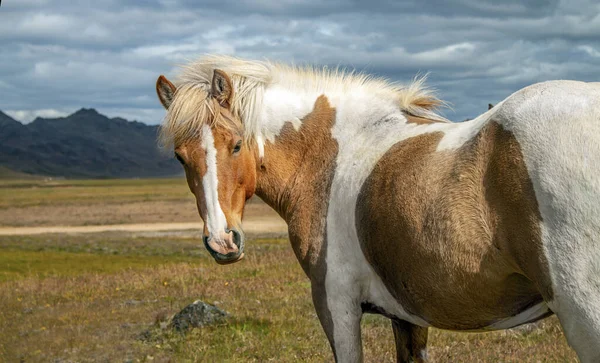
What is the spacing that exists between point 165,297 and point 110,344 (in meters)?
4.47

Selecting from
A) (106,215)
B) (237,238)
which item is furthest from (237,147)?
(106,215)

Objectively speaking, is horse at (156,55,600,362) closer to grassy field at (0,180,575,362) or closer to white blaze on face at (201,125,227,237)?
white blaze on face at (201,125,227,237)

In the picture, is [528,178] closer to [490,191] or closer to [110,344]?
[490,191]

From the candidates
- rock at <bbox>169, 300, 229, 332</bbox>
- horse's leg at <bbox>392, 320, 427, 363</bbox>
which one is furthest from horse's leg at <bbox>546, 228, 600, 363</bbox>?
rock at <bbox>169, 300, 229, 332</bbox>

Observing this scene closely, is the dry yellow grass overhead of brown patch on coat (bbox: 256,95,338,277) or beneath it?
beneath

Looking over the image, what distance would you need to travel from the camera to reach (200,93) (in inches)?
229

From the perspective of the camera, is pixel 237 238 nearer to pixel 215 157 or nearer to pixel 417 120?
pixel 215 157

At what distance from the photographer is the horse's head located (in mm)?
5402

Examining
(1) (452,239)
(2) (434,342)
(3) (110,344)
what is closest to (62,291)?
(3) (110,344)

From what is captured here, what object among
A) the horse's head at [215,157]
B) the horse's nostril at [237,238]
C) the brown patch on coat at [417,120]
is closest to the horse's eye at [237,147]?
the horse's head at [215,157]

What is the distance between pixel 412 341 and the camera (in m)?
5.93

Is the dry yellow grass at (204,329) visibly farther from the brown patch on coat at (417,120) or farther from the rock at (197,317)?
the brown patch on coat at (417,120)

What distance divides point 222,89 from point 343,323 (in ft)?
7.35

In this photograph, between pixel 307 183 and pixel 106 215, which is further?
pixel 106 215
